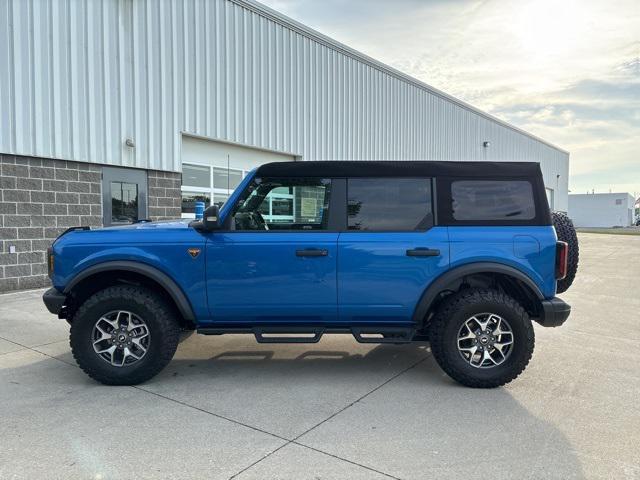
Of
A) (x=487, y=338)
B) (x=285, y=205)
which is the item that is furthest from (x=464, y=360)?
(x=285, y=205)

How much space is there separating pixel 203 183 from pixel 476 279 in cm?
851

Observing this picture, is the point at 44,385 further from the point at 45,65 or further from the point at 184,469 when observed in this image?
the point at 45,65

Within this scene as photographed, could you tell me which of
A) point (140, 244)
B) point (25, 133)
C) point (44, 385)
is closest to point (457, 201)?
point (140, 244)

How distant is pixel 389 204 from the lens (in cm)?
414

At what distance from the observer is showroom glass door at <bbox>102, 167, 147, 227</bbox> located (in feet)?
30.9

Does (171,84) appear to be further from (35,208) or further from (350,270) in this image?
(350,270)

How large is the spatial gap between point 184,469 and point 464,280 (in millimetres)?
2725

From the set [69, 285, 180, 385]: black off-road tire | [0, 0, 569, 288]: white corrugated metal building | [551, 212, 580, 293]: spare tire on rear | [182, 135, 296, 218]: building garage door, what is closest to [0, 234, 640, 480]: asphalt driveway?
[69, 285, 180, 385]: black off-road tire

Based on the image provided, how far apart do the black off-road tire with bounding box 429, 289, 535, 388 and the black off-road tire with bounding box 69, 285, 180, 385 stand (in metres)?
2.35

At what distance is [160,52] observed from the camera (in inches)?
392

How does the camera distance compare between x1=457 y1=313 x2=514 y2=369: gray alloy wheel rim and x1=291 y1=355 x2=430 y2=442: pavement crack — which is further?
x1=457 y1=313 x2=514 y2=369: gray alloy wheel rim

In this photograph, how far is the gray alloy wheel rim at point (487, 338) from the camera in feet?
13.1

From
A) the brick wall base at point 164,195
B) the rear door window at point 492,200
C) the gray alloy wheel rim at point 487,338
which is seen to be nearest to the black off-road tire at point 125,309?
the gray alloy wheel rim at point 487,338

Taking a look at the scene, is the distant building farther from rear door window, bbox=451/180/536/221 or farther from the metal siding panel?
rear door window, bbox=451/180/536/221
